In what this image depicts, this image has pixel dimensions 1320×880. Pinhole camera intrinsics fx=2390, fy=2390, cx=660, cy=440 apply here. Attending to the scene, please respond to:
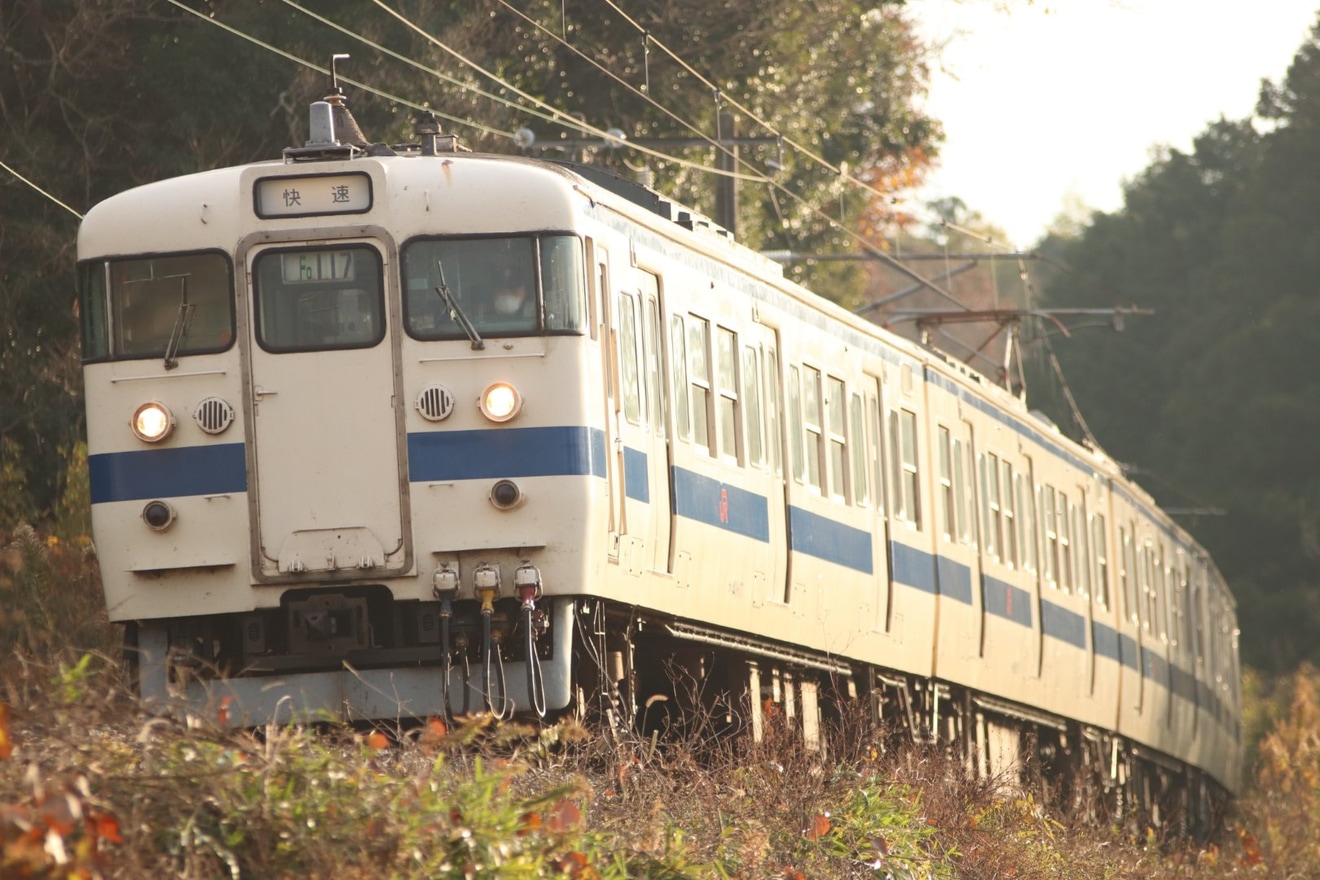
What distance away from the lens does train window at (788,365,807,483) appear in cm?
1381

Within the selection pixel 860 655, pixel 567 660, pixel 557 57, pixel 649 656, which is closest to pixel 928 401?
pixel 860 655

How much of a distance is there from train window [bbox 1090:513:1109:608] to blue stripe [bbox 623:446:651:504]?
11407mm

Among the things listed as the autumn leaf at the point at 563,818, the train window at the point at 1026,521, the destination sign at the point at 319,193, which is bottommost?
the autumn leaf at the point at 563,818

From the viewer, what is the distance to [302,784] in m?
6.77

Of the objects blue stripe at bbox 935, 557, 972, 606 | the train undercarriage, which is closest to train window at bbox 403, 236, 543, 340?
the train undercarriage

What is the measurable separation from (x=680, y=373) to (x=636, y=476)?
1.05 m

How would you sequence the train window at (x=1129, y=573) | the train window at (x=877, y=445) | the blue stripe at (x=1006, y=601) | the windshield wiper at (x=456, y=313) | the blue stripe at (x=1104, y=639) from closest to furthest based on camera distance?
the windshield wiper at (x=456, y=313), the train window at (x=877, y=445), the blue stripe at (x=1006, y=601), the blue stripe at (x=1104, y=639), the train window at (x=1129, y=573)

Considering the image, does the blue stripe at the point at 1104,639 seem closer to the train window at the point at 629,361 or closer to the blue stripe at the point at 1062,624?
the blue stripe at the point at 1062,624

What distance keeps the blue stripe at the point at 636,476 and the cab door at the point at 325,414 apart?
116 cm

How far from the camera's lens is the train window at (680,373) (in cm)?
1198

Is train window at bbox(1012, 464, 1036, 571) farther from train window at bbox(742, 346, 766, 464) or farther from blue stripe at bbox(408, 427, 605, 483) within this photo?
blue stripe at bbox(408, 427, 605, 483)

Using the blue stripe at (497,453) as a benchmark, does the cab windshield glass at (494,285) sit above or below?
above

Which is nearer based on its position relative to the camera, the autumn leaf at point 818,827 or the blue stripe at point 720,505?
the autumn leaf at point 818,827

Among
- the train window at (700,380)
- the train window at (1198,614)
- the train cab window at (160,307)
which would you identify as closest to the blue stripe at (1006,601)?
the train window at (700,380)
